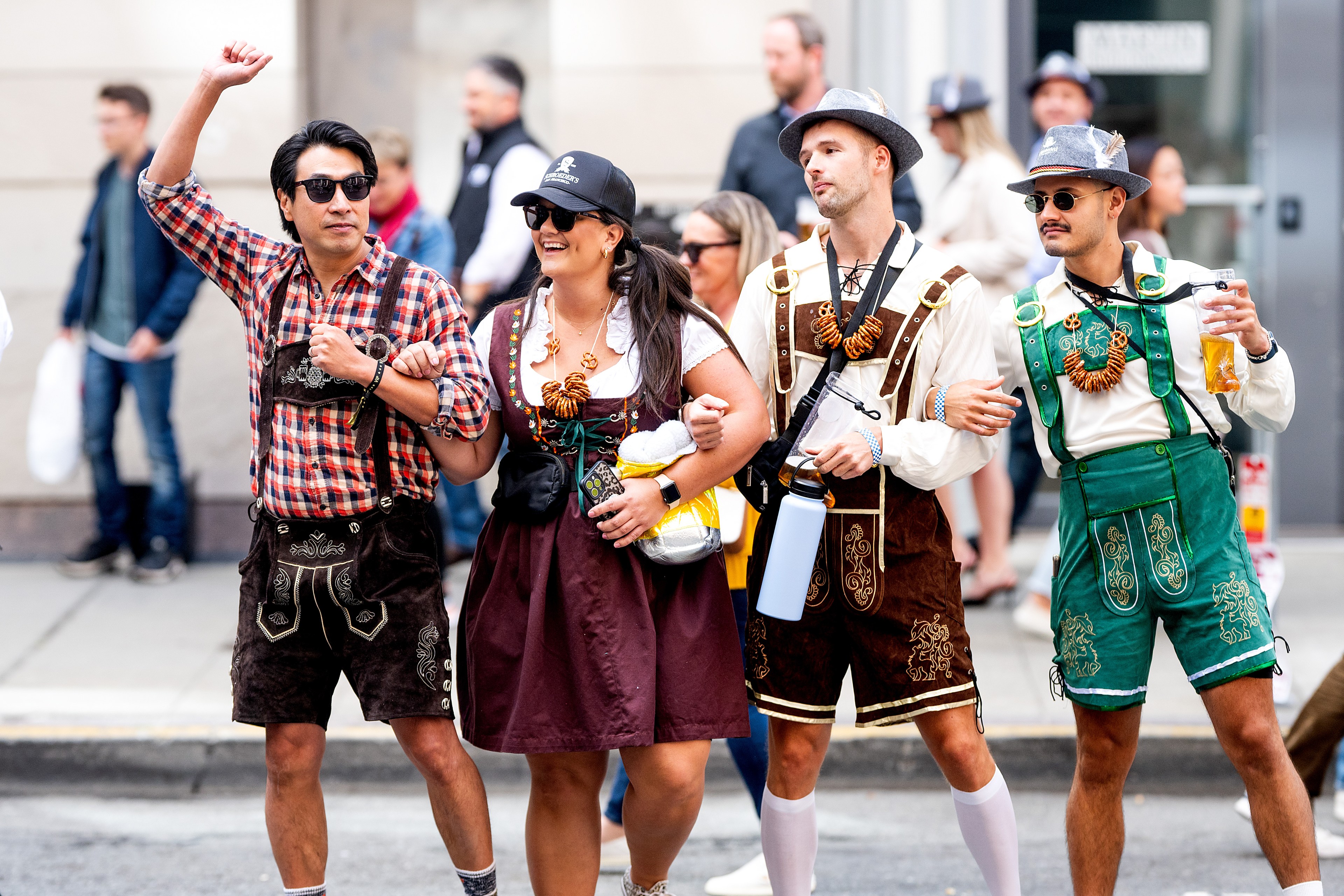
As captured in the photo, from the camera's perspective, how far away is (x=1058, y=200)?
12.6ft

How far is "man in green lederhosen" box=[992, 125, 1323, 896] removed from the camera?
3.72 meters

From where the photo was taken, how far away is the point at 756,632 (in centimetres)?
392

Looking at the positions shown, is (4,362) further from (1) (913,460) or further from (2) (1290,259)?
(2) (1290,259)

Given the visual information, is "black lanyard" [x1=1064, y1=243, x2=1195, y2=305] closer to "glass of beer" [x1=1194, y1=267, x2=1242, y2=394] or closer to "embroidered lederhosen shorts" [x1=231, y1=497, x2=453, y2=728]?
"glass of beer" [x1=1194, y1=267, x2=1242, y2=394]

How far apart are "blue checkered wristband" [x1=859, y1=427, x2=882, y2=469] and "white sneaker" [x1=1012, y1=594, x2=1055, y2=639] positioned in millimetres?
3081

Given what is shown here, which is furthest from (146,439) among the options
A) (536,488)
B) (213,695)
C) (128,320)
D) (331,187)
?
(536,488)

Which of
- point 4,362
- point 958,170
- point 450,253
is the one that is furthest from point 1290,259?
point 4,362

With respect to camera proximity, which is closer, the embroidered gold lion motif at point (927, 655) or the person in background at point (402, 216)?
the embroidered gold lion motif at point (927, 655)

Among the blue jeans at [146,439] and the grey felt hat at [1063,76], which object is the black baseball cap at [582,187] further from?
the blue jeans at [146,439]

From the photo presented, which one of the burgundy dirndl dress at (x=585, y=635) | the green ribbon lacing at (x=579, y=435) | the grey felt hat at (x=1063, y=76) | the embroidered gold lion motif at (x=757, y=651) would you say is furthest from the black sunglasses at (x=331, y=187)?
the grey felt hat at (x=1063, y=76)

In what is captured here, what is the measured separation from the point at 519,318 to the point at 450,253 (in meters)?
3.13

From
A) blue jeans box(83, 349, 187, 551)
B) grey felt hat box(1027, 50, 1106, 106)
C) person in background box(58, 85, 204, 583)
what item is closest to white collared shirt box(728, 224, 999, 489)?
grey felt hat box(1027, 50, 1106, 106)

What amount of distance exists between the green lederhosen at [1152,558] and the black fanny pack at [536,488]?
1248 mm

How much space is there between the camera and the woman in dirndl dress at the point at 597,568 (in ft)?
12.0
